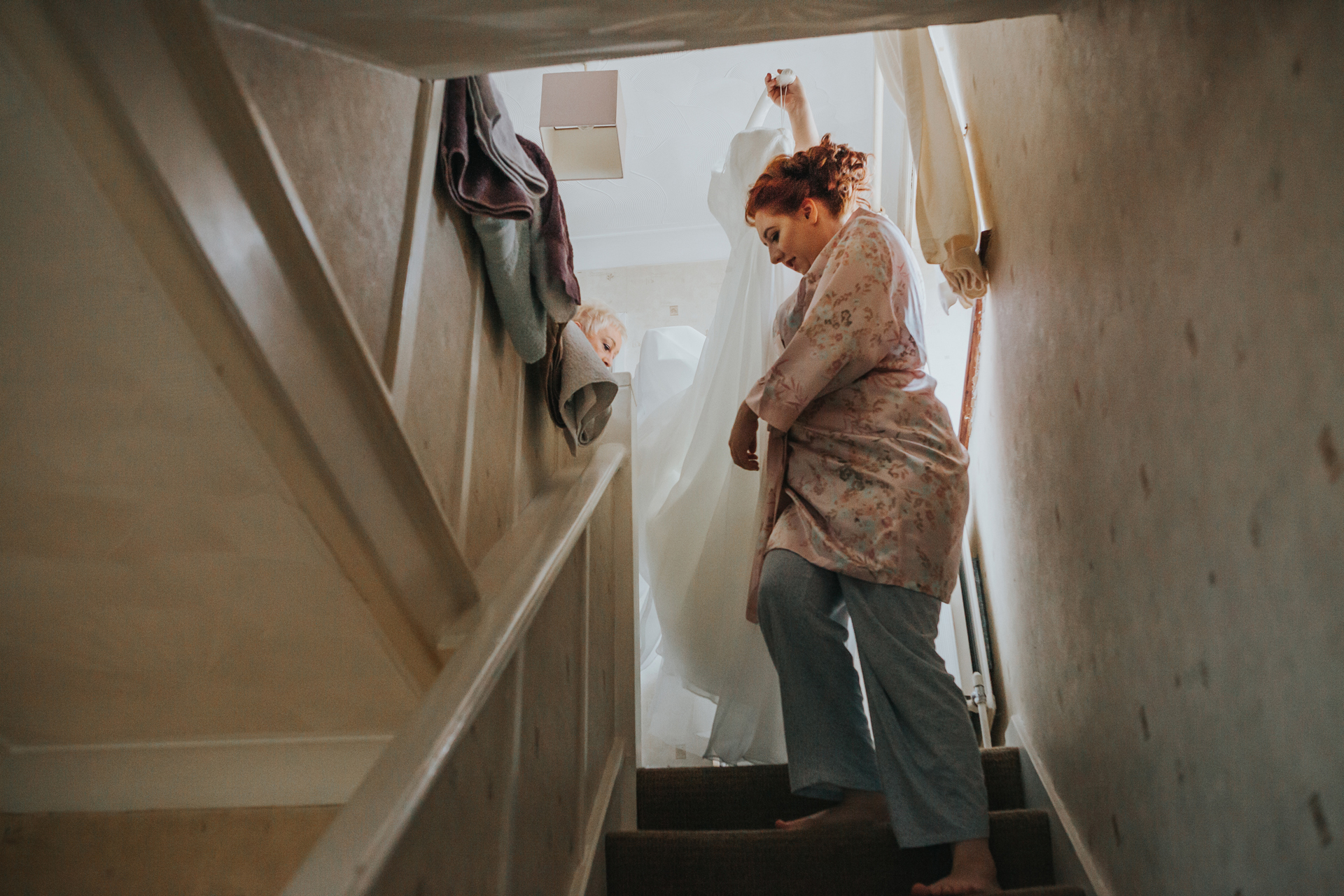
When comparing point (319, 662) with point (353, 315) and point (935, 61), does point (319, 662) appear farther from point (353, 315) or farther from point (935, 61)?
point (935, 61)

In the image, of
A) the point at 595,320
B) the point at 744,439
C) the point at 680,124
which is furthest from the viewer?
the point at 680,124

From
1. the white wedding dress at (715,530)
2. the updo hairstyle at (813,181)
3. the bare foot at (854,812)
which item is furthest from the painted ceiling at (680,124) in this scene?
the bare foot at (854,812)

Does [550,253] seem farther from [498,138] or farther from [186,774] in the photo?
[186,774]

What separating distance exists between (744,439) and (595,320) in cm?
120

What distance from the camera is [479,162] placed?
1476 millimetres

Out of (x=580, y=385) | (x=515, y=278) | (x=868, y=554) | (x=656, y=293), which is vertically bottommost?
(x=868, y=554)

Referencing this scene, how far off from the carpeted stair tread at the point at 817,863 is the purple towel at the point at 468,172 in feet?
3.50

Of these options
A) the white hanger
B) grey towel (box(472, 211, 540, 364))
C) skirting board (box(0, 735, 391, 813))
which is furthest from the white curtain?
skirting board (box(0, 735, 391, 813))

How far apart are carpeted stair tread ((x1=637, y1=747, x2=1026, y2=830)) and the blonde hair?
4.80 feet

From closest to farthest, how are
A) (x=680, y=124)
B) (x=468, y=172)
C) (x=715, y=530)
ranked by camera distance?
1. (x=468, y=172)
2. (x=715, y=530)
3. (x=680, y=124)

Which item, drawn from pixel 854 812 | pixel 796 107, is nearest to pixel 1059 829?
pixel 854 812

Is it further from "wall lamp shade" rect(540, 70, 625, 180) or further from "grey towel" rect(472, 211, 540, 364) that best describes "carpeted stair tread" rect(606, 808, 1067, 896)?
"wall lamp shade" rect(540, 70, 625, 180)

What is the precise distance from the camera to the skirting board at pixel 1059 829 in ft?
4.58

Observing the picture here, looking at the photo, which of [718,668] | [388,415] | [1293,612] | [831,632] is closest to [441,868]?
[388,415]
